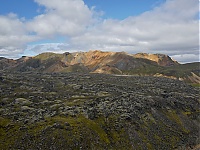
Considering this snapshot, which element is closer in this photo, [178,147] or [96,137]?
[96,137]

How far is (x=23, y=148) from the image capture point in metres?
83.9

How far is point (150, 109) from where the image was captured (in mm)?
138125

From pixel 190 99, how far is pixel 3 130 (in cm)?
13517

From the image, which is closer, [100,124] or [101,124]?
[100,124]

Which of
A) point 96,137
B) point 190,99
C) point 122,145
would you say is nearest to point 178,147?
point 122,145

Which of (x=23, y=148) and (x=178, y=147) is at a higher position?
Result: (x=23, y=148)

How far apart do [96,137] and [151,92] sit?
354ft

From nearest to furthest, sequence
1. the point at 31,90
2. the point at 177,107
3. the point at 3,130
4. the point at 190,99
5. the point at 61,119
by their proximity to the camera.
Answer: the point at 3,130, the point at 61,119, the point at 177,107, the point at 190,99, the point at 31,90

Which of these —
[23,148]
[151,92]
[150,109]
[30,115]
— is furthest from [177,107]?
[23,148]

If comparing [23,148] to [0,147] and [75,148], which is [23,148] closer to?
[0,147]

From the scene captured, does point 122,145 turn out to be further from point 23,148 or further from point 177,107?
point 177,107

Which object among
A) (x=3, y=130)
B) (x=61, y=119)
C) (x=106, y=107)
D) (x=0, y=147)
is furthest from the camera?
(x=106, y=107)

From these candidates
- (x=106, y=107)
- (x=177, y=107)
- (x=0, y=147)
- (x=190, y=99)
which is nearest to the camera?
(x=0, y=147)

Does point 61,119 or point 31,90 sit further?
point 31,90
